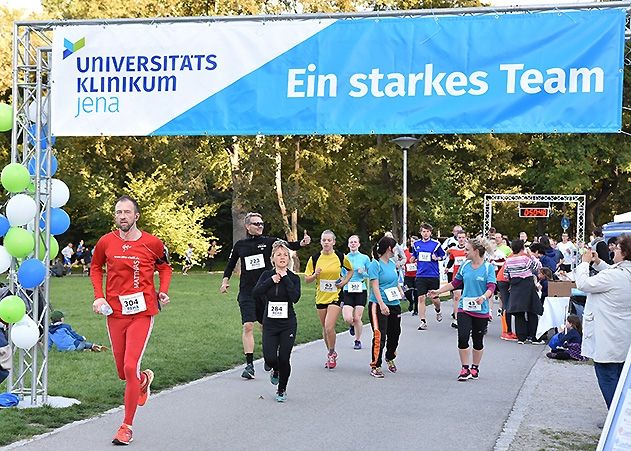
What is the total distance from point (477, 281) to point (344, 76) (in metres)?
3.65

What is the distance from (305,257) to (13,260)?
48646mm

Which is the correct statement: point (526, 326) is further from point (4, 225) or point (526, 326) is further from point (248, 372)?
point (4, 225)

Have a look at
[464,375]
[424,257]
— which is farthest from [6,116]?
[424,257]

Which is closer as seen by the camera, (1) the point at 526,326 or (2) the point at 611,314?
(2) the point at 611,314

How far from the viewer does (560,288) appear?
14945mm

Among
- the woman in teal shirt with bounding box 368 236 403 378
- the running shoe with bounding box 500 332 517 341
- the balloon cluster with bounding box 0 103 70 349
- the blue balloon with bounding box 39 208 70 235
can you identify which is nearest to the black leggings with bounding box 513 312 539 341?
the running shoe with bounding box 500 332 517 341

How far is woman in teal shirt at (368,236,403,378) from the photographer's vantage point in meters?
11.5

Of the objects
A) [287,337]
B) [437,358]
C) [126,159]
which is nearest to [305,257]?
[126,159]

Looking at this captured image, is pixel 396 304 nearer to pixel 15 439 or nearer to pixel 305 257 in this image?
pixel 15 439

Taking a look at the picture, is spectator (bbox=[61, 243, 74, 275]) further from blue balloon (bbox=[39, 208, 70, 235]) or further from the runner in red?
the runner in red

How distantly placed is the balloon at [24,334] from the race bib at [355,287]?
5.03 meters

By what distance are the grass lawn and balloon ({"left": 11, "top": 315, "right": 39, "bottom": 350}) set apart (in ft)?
2.05

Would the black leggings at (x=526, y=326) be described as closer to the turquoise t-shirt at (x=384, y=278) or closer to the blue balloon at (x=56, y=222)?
the turquoise t-shirt at (x=384, y=278)

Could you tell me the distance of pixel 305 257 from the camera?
57.6 m
